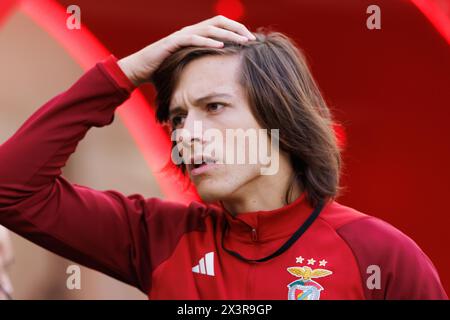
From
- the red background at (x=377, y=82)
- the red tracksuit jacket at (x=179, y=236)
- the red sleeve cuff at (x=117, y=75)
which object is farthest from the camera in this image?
the red background at (x=377, y=82)

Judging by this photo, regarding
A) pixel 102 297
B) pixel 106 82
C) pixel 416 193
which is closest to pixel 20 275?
pixel 102 297

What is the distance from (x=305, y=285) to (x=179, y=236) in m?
0.34

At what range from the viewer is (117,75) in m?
1.48

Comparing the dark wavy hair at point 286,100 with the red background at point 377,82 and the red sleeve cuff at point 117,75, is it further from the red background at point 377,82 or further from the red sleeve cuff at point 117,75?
the red background at point 377,82

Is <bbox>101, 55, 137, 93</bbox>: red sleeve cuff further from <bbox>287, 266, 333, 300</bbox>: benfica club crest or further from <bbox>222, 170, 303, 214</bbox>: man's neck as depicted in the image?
<bbox>287, 266, 333, 300</bbox>: benfica club crest

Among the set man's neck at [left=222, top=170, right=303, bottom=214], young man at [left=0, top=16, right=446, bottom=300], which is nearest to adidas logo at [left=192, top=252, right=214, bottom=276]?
young man at [left=0, top=16, right=446, bottom=300]

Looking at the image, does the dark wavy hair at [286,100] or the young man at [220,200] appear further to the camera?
the dark wavy hair at [286,100]

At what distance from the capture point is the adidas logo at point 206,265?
143cm

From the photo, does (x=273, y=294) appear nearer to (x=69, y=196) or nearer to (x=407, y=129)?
(x=69, y=196)

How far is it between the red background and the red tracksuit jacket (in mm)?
611

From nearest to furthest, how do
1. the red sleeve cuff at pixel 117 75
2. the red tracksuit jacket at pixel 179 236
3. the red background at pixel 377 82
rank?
the red tracksuit jacket at pixel 179 236, the red sleeve cuff at pixel 117 75, the red background at pixel 377 82

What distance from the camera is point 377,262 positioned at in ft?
4.42

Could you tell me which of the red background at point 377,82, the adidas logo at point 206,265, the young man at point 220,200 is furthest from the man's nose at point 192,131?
the red background at point 377,82

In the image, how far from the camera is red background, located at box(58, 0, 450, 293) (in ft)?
6.61
